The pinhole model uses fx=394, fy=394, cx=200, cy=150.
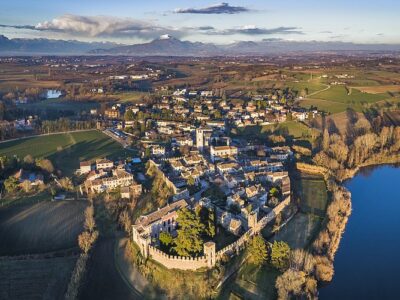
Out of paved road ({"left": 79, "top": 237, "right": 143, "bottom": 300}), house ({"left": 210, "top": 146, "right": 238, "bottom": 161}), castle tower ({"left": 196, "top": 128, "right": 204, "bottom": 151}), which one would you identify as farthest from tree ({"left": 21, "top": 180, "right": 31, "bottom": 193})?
castle tower ({"left": 196, "top": 128, "right": 204, "bottom": 151})

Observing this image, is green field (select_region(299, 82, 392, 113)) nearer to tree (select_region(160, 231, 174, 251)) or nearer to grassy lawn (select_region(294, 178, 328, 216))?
grassy lawn (select_region(294, 178, 328, 216))

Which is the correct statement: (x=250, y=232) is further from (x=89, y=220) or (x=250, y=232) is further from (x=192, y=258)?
(x=89, y=220)

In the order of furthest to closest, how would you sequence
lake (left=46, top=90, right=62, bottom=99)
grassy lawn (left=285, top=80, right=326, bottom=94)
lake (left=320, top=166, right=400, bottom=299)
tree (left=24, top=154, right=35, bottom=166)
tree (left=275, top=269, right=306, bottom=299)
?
lake (left=46, top=90, right=62, bottom=99) < grassy lawn (left=285, top=80, right=326, bottom=94) < tree (left=24, top=154, right=35, bottom=166) < lake (left=320, top=166, right=400, bottom=299) < tree (left=275, top=269, right=306, bottom=299)

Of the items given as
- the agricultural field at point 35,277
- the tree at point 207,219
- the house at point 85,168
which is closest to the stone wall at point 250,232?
the tree at point 207,219

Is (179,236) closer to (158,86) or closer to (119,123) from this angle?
(119,123)

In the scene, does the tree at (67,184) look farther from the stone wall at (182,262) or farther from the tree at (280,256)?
the tree at (280,256)

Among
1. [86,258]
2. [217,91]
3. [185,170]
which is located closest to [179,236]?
[86,258]

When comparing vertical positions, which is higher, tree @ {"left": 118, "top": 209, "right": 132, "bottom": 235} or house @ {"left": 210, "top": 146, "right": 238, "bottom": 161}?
house @ {"left": 210, "top": 146, "right": 238, "bottom": 161}
